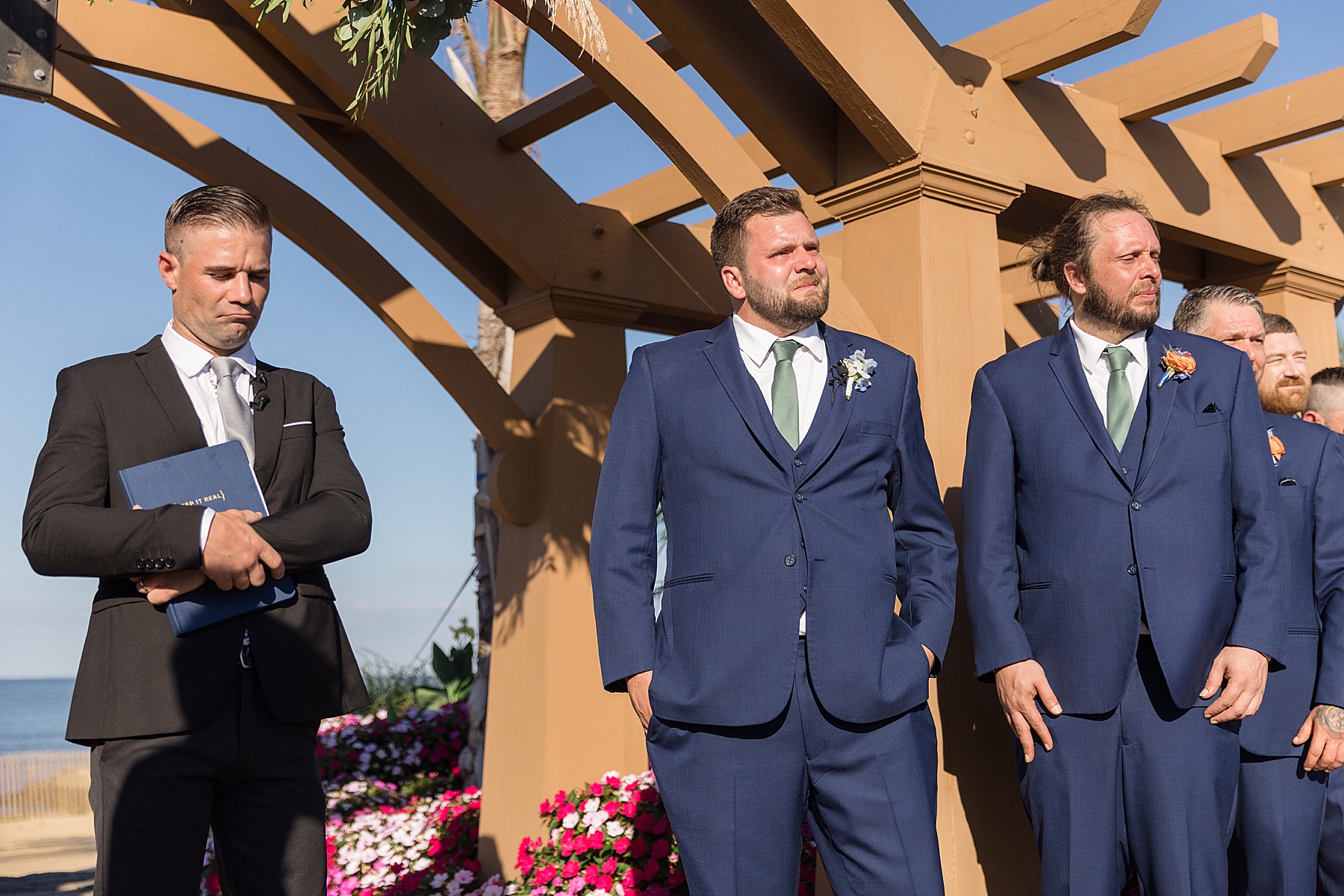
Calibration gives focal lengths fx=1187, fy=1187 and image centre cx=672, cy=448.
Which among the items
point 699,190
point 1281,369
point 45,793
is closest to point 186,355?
point 699,190

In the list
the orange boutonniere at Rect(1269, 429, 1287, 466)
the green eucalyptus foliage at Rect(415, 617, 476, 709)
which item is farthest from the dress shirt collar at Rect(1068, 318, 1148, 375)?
the green eucalyptus foliage at Rect(415, 617, 476, 709)

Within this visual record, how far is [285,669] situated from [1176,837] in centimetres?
195

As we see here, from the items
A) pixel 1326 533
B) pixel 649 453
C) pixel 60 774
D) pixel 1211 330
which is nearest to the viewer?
pixel 649 453

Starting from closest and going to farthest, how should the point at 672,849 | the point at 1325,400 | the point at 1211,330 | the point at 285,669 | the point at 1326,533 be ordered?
the point at 285,669, the point at 1326,533, the point at 1211,330, the point at 1325,400, the point at 672,849

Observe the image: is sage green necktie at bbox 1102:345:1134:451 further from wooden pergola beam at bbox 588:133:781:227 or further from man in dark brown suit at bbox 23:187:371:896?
wooden pergola beam at bbox 588:133:781:227

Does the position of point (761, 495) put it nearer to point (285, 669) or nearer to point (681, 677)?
point (681, 677)

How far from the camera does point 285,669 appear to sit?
234 cm

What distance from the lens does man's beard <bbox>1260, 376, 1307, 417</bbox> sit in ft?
12.5

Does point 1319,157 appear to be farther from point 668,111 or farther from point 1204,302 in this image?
point 668,111

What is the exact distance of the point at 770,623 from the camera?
8.27 feet

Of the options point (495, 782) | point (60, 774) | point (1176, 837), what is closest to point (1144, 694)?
point (1176, 837)

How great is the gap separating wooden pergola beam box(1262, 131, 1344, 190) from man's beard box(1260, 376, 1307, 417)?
94.2 inches

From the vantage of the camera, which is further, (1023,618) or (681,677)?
(1023,618)

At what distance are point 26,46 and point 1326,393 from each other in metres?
4.08
